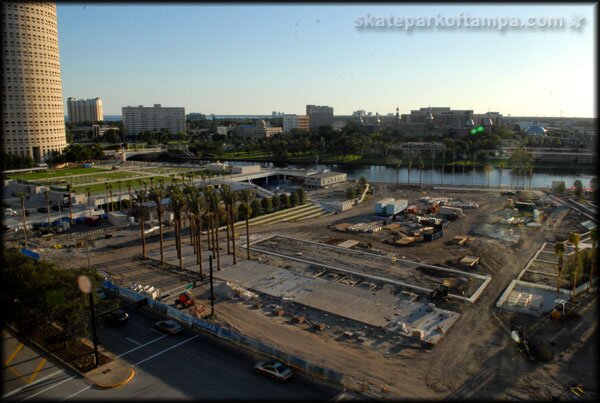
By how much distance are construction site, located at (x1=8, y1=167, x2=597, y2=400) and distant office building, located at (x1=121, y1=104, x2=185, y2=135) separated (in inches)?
3827

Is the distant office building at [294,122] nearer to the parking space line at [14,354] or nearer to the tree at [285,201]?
the tree at [285,201]

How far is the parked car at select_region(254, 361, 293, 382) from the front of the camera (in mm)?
8469

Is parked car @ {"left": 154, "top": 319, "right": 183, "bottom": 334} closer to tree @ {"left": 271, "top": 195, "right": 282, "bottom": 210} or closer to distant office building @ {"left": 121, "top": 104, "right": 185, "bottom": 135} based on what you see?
tree @ {"left": 271, "top": 195, "right": 282, "bottom": 210}

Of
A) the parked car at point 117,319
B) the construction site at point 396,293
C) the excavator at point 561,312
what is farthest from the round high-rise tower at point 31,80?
the excavator at point 561,312

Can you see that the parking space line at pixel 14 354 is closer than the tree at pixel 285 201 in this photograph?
Yes

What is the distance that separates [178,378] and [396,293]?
7.77 m

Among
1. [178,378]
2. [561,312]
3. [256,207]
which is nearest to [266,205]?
[256,207]

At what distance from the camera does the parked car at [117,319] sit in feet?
36.4

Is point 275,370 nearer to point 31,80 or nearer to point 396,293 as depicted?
point 396,293

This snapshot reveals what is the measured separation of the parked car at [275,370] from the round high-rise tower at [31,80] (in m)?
48.0

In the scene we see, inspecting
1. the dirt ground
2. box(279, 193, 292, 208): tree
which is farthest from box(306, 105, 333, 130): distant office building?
the dirt ground

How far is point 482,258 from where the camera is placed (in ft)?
58.7

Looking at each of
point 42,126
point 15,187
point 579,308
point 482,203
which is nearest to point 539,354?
point 579,308

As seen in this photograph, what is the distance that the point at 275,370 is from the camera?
855 cm
